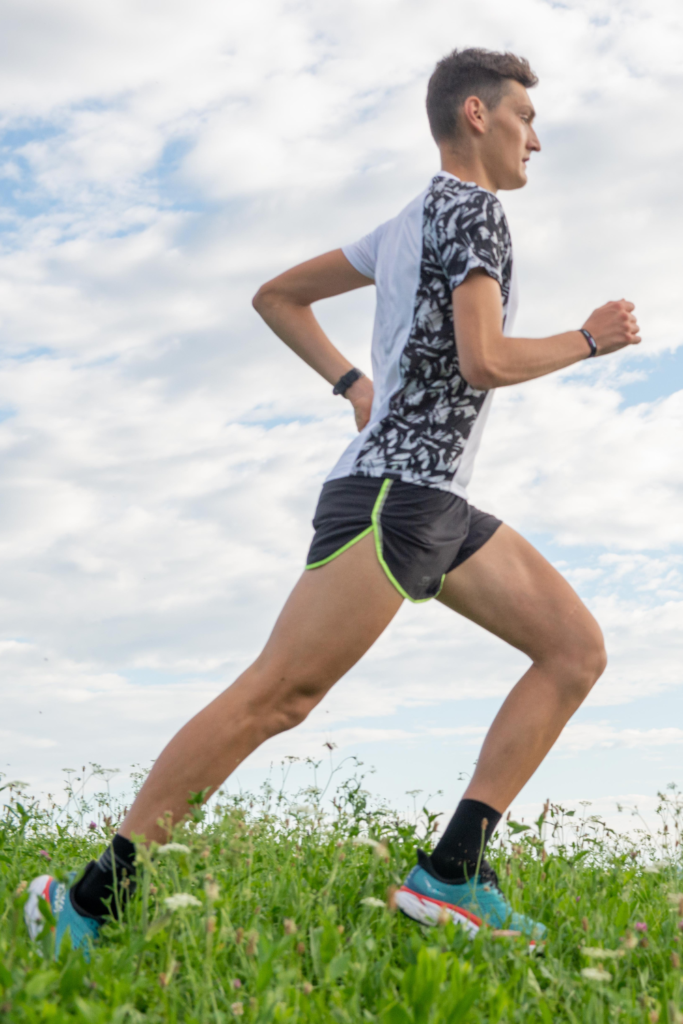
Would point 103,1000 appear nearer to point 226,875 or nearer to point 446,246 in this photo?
point 226,875

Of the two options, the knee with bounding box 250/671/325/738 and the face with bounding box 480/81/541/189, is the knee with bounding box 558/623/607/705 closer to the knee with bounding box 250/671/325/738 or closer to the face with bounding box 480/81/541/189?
the knee with bounding box 250/671/325/738

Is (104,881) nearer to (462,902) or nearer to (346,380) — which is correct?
(462,902)

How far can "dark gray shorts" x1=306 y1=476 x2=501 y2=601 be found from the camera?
2936 millimetres

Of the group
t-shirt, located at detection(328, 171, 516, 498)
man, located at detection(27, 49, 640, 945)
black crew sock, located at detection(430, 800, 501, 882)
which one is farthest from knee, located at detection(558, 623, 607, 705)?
t-shirt, located at detection(328, 171, 516, 498)

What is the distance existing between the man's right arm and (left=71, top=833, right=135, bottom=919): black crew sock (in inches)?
74.7

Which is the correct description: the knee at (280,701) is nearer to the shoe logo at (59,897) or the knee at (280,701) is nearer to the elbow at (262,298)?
the shoe logo at (59,897)

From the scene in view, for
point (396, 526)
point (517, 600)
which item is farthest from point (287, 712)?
point (517, 600)

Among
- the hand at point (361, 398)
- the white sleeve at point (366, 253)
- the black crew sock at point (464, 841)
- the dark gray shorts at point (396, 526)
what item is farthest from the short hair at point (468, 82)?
the black crew sock at point (464, 841)

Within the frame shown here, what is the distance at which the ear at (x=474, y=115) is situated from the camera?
10.7 feet

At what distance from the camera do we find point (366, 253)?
367 cm

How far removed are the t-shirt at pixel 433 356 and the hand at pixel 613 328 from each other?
29cm

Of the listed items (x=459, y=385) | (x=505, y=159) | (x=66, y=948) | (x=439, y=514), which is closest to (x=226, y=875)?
(x=66, y=948)

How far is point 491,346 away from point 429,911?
6.12ft

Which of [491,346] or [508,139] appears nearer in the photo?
[491,346]
